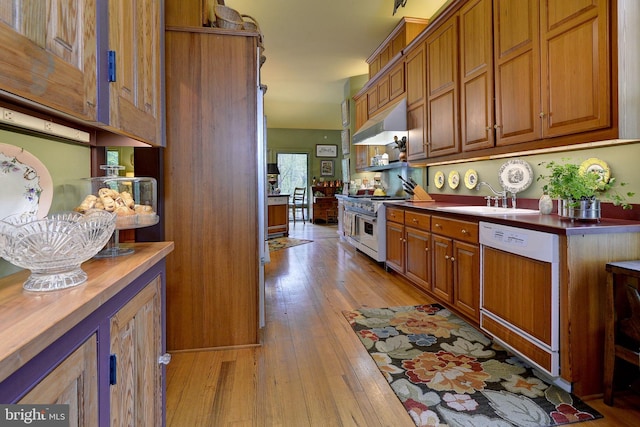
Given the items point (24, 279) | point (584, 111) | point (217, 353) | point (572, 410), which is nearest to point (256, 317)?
point (217, 353)

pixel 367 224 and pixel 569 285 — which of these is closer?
pixel 569 285

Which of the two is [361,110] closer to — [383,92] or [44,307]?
[383,92]

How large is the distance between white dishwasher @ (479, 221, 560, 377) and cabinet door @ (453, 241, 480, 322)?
0.08 metres

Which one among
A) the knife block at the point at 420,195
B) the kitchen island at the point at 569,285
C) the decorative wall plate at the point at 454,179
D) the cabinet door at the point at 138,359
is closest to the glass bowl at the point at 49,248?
the cabinet door at the point at 138,359

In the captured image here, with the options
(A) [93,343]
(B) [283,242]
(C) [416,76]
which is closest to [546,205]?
(C) [416,76]

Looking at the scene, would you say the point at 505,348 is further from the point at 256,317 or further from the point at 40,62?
the point at 40,62

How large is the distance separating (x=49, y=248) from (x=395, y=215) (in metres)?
3.53

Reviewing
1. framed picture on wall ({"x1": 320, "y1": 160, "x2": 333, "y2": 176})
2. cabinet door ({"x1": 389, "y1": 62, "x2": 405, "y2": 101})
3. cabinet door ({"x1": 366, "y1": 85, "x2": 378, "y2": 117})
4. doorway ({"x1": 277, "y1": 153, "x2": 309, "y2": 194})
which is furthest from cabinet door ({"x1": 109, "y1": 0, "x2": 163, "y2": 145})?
framed picture on wall ({"x1": 320, "y1": 160, "x2": 333, "y2": 176})

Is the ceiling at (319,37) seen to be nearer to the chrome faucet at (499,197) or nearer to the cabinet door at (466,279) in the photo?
the chrome faucet at (499,197)

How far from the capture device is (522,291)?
1.96m

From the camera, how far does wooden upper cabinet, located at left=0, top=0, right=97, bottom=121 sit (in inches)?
23.8

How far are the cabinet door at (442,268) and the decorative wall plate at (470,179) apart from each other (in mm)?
788

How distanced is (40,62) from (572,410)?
2.30 metres

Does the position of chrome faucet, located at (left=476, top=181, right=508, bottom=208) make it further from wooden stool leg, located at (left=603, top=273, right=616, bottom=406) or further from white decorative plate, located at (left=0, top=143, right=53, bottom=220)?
white decorative plate, located at (left=0, top=143, right=53, bottom=220)
